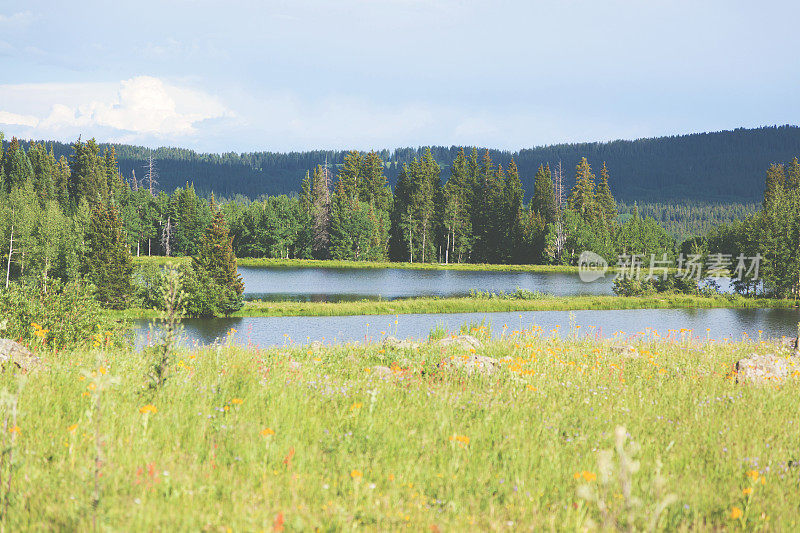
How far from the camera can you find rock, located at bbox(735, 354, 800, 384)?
26.8 ft

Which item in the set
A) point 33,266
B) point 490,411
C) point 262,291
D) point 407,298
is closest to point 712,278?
point 407,298

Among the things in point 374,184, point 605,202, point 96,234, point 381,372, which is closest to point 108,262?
point 96,234

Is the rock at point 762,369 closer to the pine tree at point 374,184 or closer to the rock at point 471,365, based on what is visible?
the rock at point 471,365

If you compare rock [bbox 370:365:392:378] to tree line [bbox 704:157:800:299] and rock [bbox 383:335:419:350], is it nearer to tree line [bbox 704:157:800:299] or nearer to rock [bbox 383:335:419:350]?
rock [bbox 383:335:419:350]

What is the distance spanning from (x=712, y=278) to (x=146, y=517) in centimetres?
6116

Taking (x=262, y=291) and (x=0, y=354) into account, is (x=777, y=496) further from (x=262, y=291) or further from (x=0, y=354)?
(x=262, y=291)

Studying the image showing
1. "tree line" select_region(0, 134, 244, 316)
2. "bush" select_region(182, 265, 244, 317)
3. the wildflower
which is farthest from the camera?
"tree line" select_region(0, 134, 244, 316)

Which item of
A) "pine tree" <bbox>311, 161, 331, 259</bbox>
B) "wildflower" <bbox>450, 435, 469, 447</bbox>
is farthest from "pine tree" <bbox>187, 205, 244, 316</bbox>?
"pine tree" <bbox>311, 161, 331, 259</bbox>

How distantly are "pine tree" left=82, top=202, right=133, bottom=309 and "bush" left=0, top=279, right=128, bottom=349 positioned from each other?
95.0 ft

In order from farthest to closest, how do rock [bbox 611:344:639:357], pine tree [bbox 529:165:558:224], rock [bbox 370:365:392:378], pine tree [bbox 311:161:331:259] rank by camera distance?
1. pine tree [bbox 311:161:331:259]
2. pine tree [bbox 529:165:558:224]
3. rock [bbox 611:344:639:357]
4. rock [bbox 370:365:392:378]

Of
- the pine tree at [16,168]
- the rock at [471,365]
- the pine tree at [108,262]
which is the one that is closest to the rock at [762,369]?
the rock at [471,365]

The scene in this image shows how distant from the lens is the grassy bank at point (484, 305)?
41.0 metres

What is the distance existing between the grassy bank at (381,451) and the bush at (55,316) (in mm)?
5517

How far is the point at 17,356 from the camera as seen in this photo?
6984 mm
